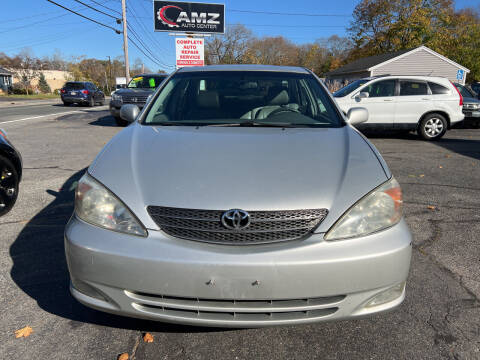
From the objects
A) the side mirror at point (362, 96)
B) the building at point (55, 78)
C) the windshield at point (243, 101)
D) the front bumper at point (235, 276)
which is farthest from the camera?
the building at point (55, 78)

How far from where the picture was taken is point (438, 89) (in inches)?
384

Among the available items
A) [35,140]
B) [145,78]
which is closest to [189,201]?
[35,140]

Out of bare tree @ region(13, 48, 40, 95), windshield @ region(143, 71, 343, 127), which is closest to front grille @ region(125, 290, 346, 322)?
windshield @ region(143, 71, 343, 127)

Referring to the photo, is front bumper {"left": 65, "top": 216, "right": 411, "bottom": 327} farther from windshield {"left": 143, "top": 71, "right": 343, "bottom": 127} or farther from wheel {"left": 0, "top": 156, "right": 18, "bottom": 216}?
wheel {"left": 0, "top": 156, "right": 18, "bottom": 216}

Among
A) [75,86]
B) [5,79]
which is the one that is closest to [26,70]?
[5,79]

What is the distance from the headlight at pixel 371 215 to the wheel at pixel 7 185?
3.71 meters

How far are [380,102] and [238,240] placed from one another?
9080mm

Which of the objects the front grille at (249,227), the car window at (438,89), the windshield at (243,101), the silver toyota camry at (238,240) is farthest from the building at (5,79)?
the front grille at (249,227)

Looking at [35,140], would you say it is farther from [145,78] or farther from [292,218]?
[292,218]

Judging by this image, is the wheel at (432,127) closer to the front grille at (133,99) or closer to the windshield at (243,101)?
the windshield at (243,101)

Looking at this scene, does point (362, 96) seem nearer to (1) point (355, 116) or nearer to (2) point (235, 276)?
(1) point (355, 116)

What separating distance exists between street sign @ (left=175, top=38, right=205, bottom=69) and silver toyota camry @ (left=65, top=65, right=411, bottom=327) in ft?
54.9

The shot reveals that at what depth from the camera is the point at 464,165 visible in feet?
22.5

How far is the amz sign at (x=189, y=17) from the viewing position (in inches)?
909
